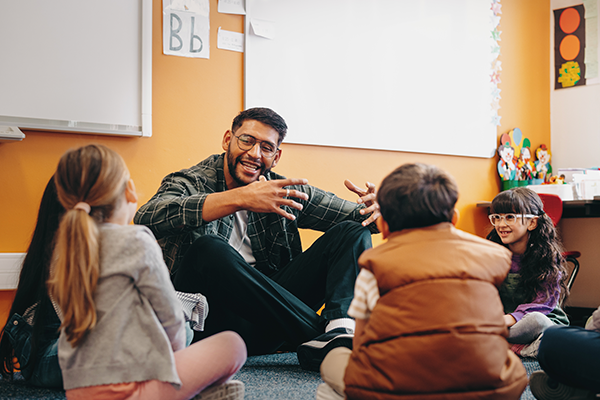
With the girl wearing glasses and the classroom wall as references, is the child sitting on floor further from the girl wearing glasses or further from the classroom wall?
the classroom wall

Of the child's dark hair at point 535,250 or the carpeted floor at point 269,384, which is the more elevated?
the child's dark hair at point 535,250

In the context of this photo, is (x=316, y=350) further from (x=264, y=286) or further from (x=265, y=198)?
(x=265, y=198)

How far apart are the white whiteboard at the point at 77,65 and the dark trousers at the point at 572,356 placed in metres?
1.66

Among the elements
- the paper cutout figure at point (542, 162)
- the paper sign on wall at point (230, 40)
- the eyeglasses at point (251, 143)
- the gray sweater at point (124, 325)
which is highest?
the paper sign on wall at point (230, 40)

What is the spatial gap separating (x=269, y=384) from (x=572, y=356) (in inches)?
31.3

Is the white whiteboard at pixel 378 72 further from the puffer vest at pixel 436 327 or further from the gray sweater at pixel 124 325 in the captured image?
the puffer vest at pixel 436 327

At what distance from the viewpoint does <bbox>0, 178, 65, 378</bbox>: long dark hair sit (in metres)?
1.24

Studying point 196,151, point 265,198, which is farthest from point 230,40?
point 265,198

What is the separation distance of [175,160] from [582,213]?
2225 mm

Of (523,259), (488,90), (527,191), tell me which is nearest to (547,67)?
(488,90)

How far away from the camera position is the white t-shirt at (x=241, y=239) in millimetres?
1826

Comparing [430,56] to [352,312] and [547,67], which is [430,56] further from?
[352,312]

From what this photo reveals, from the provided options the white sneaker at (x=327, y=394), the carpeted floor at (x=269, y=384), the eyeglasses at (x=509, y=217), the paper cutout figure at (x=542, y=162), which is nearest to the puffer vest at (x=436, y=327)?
the white sneaker at (x=327, y=394)

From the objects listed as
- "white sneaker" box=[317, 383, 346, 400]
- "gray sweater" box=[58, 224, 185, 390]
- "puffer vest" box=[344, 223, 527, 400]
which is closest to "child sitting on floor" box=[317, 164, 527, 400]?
"puffer vest" box=[344, 223, 527, 400]
